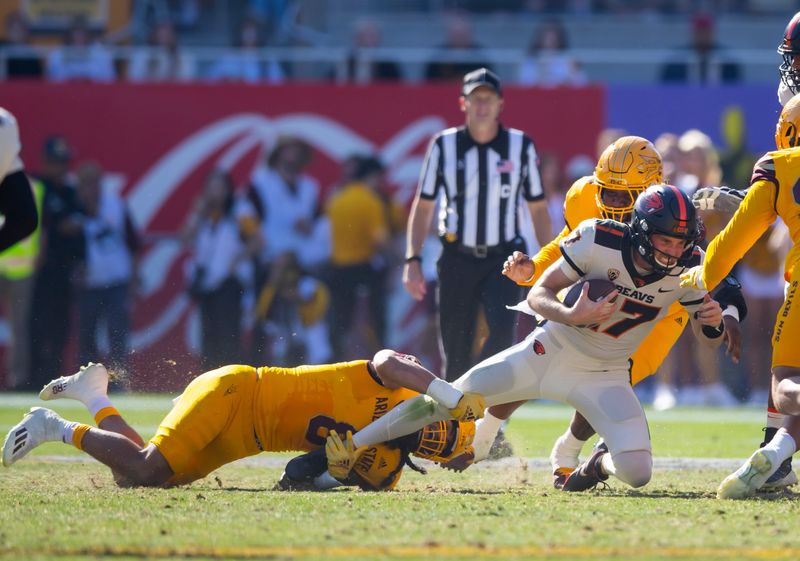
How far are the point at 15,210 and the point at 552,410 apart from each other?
6.23 m

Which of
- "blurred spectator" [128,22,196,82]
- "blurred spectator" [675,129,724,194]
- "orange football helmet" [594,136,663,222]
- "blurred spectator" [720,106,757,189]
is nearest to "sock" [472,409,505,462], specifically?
"orange football helmet" [594,136,663,222]

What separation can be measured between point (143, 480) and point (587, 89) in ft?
27.1

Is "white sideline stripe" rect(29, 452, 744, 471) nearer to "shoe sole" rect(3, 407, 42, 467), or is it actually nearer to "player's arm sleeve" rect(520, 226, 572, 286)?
"player's arm sleeve" rect(520, 226, 572, 286)

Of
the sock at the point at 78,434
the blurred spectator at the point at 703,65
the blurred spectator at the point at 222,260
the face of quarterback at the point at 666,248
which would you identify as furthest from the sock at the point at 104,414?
the blurred spectator at the point at 703,65

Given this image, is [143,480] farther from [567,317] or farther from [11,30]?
[11,30]

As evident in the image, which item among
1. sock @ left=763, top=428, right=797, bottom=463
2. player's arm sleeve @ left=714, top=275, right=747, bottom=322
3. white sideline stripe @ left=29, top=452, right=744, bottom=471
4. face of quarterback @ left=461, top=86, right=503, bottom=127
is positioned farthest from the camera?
face of quarterback @ left=461, top=86, right=503, bottom=127

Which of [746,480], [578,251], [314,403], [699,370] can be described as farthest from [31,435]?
[699,370]

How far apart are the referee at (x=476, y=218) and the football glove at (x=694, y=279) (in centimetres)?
194

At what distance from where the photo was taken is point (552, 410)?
444 inches

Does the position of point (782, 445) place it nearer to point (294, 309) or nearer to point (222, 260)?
point (222, 260)

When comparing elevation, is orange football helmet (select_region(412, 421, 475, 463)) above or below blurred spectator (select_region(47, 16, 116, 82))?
below

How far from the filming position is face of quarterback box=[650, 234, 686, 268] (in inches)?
235

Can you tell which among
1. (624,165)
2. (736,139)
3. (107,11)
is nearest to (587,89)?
(736,139)

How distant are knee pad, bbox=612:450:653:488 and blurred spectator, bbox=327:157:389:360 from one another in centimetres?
674
